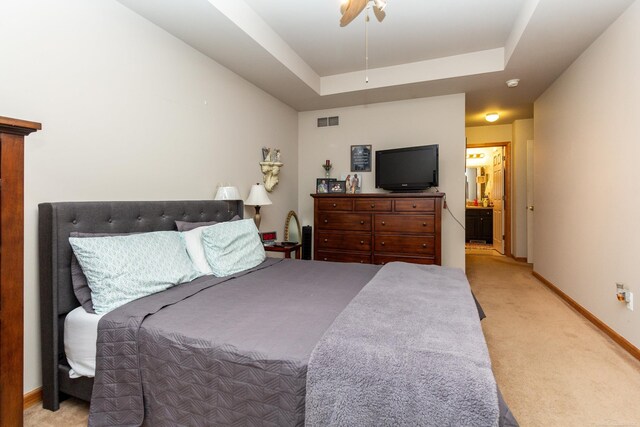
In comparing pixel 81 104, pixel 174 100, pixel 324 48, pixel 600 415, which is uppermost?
pixel 324 48

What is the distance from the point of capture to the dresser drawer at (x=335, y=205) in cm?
389

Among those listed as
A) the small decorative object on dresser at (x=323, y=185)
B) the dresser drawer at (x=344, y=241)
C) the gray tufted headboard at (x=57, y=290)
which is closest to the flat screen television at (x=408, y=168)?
the small decorative object on dresser at (x=323, y=185)

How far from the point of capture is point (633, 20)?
2229 mm

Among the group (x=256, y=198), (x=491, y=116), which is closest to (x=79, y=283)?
(x=256, y=198)

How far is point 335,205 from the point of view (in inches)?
156

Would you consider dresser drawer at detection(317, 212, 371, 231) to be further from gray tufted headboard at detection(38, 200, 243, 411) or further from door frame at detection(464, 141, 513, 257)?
door frame at detection(464, 141, 513, 257)

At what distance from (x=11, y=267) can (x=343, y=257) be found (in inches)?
121

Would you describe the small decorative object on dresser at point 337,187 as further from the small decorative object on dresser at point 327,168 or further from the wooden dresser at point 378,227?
the wooden dresser at point 378,227

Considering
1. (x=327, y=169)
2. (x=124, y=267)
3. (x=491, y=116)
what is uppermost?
(x=491, y=116)

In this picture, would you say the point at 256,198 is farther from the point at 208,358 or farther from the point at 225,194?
the point at 208,358

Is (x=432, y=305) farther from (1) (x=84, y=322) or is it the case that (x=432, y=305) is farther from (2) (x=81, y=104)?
(2) (x=81, y=104)

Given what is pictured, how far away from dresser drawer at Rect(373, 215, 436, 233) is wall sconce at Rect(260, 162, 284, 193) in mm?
1348

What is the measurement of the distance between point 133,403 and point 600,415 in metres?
2.20

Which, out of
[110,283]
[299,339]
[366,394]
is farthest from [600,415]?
[110,283]
